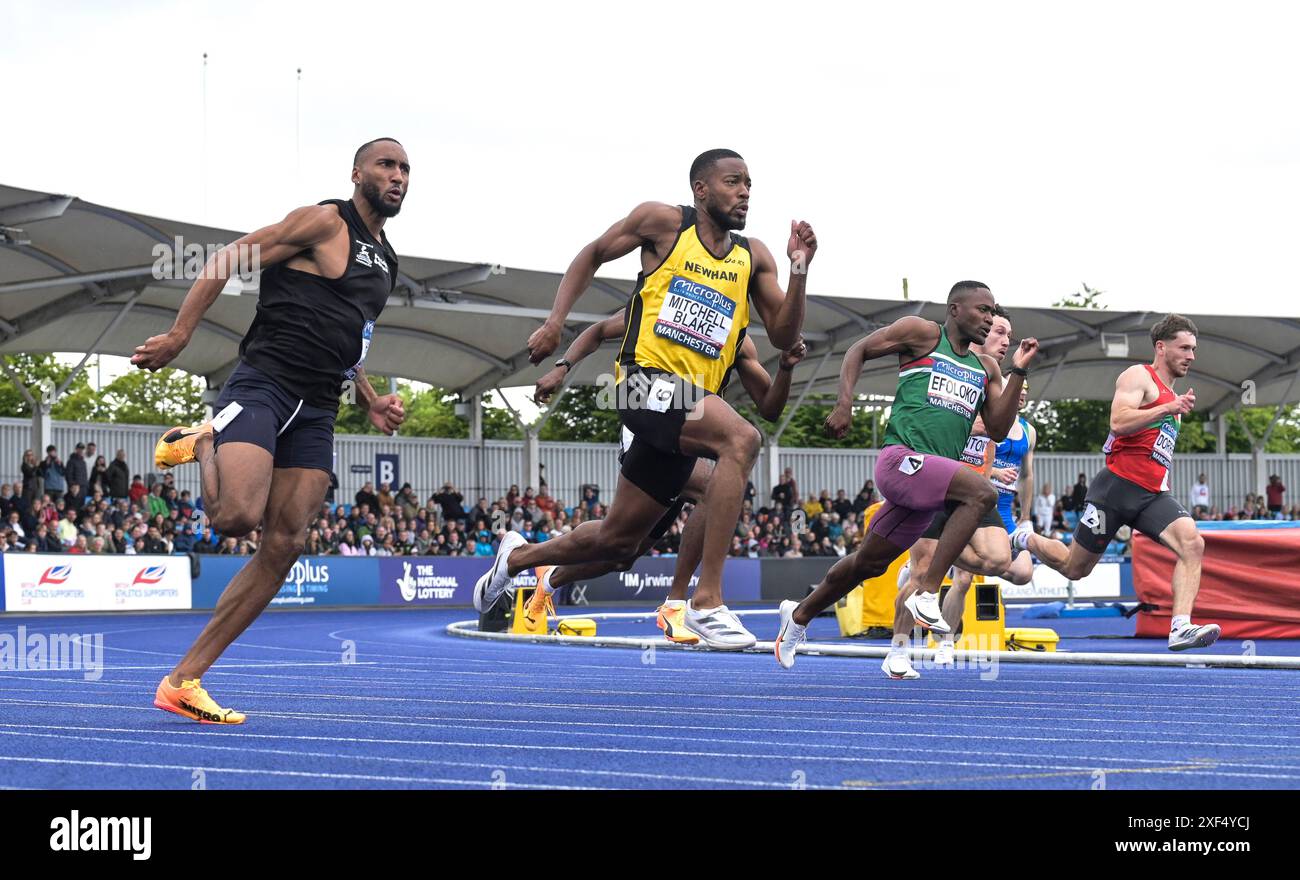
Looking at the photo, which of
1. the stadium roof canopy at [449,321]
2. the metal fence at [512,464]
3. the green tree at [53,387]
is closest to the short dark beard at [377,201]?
the stadium roof canopy at [449,321]

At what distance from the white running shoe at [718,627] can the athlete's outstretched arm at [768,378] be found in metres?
1.05

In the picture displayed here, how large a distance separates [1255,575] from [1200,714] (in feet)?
29.7

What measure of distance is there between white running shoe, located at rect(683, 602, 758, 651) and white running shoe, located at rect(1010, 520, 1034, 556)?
5.87 m

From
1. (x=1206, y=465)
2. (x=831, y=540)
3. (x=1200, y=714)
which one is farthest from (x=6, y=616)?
(x=1206, y=465)

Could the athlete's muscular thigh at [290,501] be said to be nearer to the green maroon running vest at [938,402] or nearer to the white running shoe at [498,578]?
the white running shoe at [498,578]

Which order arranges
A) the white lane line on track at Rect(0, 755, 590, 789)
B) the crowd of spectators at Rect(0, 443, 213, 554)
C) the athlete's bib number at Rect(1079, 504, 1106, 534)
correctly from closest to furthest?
the white lane line on track at Rect(0, 755, 590, 789), the athlete's bib number at Rect(1079, 504, 1106, 534), the crowd of spectators at Rect(0, 443, 213, 554)

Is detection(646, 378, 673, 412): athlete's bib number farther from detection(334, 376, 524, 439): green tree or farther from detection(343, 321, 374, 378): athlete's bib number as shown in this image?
detection(334, 376, 524, 439): green tree

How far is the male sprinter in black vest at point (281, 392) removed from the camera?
6625mm

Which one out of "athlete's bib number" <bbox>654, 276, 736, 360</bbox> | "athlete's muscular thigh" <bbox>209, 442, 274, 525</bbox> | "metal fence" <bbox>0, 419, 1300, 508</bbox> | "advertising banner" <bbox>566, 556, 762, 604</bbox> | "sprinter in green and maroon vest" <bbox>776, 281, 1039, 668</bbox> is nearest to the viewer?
"athlete's muscular thigh" <bbox>209, 442, 274, 525</bbox>

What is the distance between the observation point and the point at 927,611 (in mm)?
9203

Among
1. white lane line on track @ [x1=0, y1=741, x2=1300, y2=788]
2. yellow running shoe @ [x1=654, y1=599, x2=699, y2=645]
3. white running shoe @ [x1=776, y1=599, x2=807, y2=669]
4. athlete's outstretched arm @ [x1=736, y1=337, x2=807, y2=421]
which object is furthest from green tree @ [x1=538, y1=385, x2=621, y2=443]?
white lane line on track @ [x1=0, y1=741, x2=1300, y2=788]

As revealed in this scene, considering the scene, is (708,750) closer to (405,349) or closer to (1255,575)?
(1255,575)

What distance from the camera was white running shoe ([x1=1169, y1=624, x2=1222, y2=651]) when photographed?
1064 centimetres
